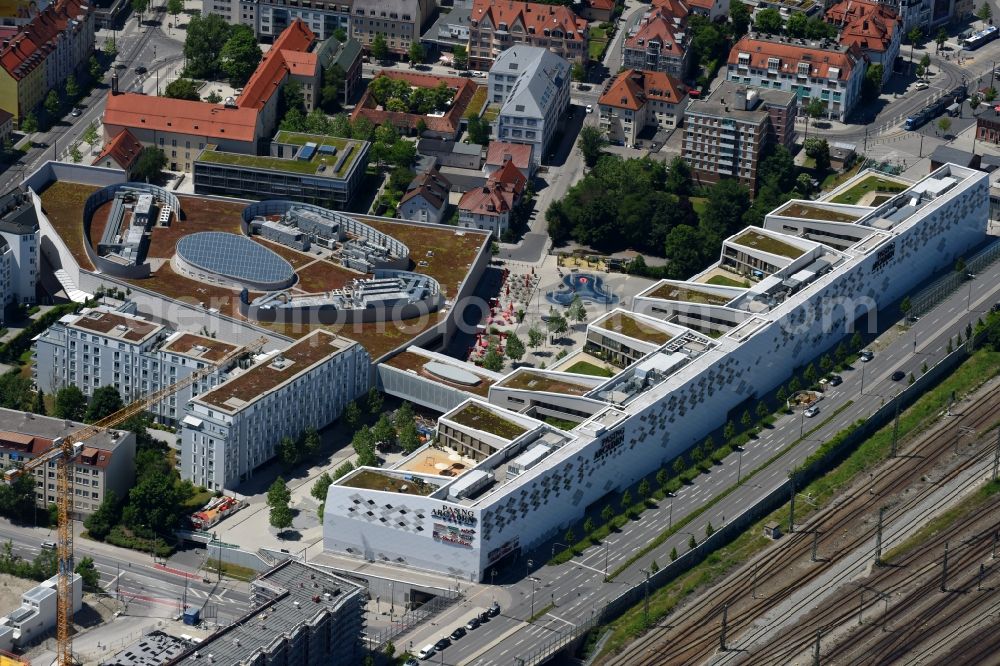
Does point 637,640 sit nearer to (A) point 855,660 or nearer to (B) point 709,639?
(B) point 709,639

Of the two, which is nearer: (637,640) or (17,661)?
(17,661)

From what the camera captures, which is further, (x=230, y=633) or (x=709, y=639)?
(x=709, y=639)

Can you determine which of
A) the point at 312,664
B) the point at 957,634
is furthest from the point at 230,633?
the point at 957,634

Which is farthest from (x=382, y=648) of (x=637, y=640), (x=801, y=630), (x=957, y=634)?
(x=957, y=634)

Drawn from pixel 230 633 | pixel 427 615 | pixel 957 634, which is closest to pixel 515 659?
pixel 427 615

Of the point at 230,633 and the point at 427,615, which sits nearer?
the point at 230,633

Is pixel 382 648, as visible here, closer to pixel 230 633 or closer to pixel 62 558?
pixel 230 633

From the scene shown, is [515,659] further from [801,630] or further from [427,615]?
[801,630]
